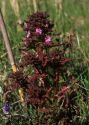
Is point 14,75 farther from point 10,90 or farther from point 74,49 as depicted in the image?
point 74,49

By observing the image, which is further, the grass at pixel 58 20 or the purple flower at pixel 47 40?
the grass at pixel 58 20

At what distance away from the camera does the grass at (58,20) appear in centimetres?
380

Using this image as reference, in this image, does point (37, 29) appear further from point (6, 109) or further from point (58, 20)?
point (58, 20)

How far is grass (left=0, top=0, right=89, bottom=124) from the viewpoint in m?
3.80

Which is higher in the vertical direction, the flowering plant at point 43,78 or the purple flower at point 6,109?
the flowering plant at point 43,78

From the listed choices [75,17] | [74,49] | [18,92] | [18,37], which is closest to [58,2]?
[75,17]

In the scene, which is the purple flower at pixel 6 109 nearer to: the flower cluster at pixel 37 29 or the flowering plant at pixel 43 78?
the flowering plant at pixel 43 78

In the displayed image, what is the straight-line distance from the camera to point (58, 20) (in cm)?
514

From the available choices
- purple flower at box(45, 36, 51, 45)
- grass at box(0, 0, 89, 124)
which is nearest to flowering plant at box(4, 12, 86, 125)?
purple flower at box(45, 36, 51, 45)

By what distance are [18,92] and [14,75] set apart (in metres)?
0.36

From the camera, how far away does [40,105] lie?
2.79 m

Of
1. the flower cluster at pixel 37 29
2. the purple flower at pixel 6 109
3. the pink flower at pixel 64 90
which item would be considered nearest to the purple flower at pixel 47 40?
the flower cluster at pixel 37 29

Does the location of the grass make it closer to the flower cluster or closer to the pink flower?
the pink flower

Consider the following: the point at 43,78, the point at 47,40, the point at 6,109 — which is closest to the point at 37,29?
the point at 47,40
